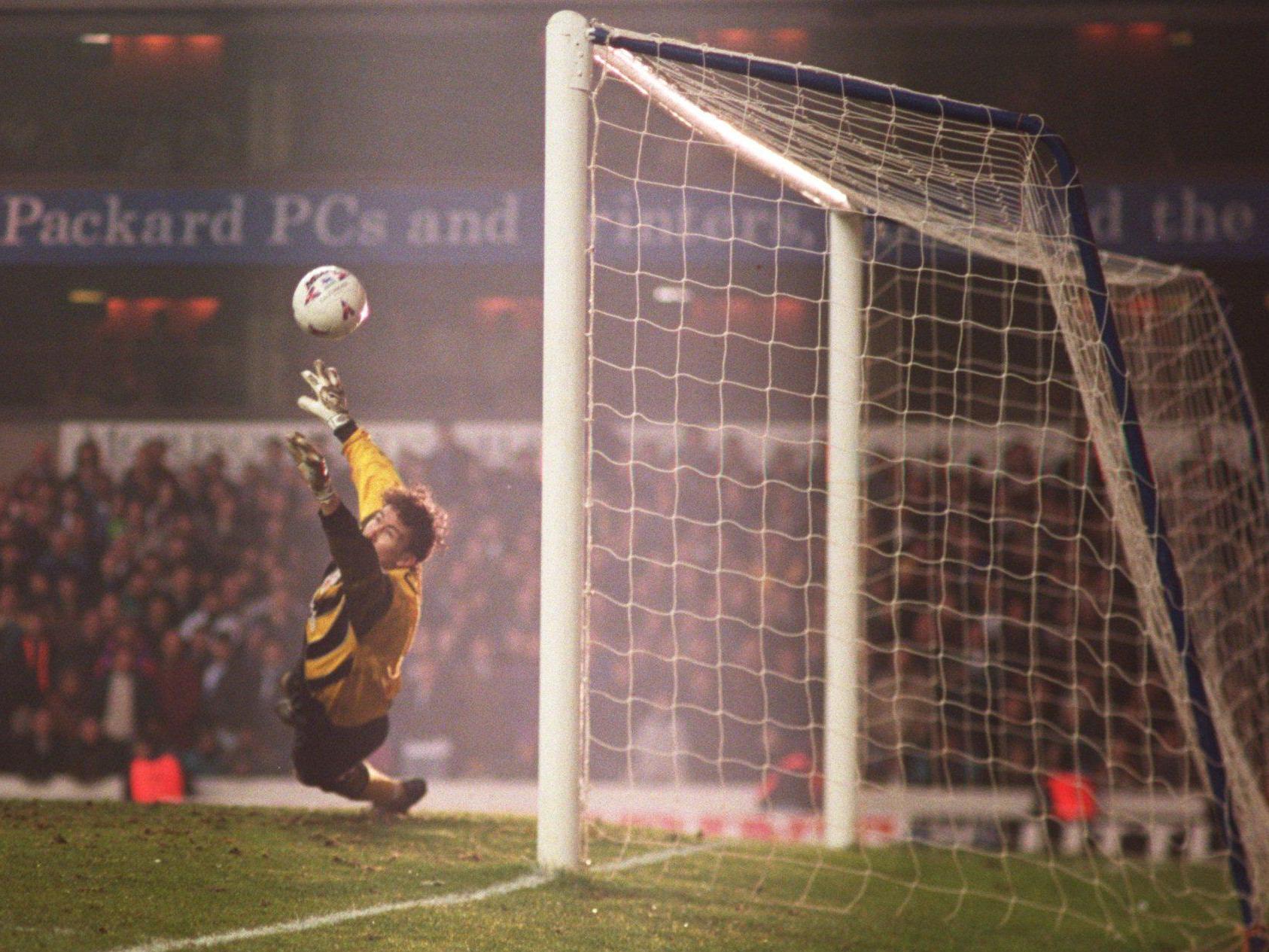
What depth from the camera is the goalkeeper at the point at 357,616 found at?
3.37 m

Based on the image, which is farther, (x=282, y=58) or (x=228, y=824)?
(x=282, y=58)

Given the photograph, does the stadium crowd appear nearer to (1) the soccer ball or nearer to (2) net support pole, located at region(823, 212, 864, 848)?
(2) net support pole, located at region(823, 212, 864, 848)

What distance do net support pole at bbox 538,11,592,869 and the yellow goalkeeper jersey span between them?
0.40 meters

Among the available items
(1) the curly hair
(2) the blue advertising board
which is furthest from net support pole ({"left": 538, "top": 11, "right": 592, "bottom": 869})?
(2) the blue advertising board

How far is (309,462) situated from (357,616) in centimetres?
45

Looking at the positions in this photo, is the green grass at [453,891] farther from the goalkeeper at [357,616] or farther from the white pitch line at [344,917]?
the goalkeeper at [357,616]

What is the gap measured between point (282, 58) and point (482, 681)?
377cm

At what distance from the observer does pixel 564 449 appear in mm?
3352

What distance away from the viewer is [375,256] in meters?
6.21

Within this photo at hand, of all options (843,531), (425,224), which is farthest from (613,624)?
(843,531)

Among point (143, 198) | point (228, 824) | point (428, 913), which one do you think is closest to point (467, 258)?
point (143, 198)

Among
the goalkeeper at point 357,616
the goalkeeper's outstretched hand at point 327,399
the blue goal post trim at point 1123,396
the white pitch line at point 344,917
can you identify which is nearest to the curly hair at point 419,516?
the goalkeeper at point 357,616

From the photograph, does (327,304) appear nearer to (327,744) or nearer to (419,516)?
(419,516)

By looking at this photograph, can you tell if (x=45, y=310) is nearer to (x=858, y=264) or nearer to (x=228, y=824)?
(x=228, y=824)
